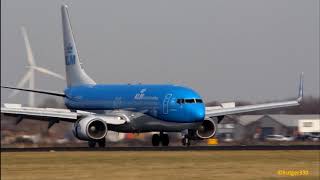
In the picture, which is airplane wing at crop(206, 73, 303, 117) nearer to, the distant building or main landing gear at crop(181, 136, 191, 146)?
main landing gear at crop(181, 136, 191, 146)

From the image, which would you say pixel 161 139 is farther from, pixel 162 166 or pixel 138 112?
pixel 162 166

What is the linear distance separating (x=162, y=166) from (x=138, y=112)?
28194 mm

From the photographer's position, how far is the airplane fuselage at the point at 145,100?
60.3 m

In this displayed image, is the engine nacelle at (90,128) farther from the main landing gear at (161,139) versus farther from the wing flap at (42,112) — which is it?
the main landing gear at (161,139)

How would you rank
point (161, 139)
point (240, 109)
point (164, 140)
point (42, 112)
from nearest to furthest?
point (42, 112)
point (164, 140)
point (161, 139)
point (240, 109)

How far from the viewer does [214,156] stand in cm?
4431

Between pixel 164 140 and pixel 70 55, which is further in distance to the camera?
pixel 70 55

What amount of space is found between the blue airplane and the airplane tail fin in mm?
5238

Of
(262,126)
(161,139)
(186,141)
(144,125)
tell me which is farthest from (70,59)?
(262,126)

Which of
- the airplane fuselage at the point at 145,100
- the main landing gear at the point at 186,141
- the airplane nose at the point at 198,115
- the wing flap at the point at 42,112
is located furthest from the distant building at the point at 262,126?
the airplane nose at the point at 198,115

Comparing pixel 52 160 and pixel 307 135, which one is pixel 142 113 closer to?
pixel 52 160

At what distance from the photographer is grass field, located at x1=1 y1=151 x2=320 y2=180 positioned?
3166cm

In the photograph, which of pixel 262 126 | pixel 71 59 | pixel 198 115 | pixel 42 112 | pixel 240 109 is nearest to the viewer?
pixel 198 115

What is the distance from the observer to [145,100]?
64.2 metres
